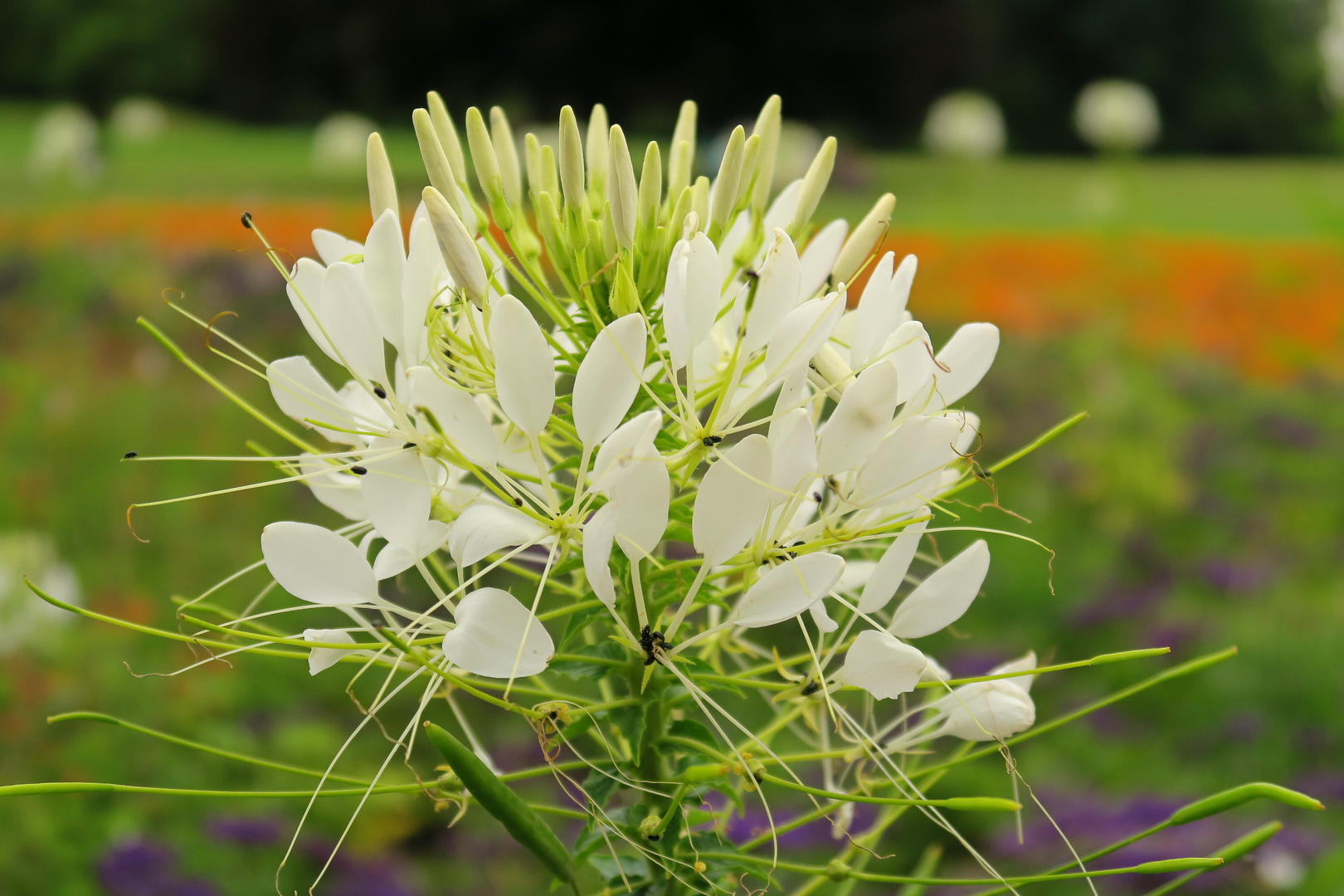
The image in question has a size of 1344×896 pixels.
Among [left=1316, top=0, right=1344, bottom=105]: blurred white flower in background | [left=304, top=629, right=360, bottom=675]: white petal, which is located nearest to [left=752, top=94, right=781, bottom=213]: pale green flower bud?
[left=304, top=629, right=360, bottom=675]: white petal

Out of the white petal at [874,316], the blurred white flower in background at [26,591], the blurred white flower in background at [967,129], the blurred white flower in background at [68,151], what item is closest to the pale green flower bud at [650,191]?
the white petal at [874,316]

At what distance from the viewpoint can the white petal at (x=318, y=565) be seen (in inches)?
32.3

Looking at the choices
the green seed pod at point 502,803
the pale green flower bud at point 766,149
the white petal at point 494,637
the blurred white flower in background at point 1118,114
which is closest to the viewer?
the green seed pod at point 502,803

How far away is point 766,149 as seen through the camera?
3.31 ft

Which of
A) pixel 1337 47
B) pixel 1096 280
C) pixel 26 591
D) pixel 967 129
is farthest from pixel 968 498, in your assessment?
pixel 26 591

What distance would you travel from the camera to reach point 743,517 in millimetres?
799

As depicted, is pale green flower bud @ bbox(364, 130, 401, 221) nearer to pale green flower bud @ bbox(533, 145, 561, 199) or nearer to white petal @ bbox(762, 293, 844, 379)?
pale green flower bud @ bbox(533, 145, 561, 199)

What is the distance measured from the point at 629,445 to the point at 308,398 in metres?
0.37

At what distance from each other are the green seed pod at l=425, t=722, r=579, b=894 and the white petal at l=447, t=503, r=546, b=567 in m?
0.14

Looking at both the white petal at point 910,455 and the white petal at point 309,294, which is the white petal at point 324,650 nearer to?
the white petal at point 309,294

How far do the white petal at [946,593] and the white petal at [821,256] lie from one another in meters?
0.31

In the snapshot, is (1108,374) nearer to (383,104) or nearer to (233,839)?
(233,839)

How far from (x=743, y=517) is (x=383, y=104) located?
1395 cm

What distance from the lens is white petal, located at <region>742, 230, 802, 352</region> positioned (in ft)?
2.72
